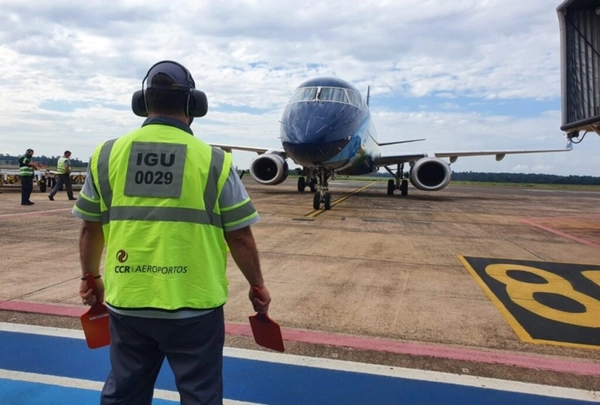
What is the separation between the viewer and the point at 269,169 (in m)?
19.3

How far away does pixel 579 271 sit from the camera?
6.28 metres

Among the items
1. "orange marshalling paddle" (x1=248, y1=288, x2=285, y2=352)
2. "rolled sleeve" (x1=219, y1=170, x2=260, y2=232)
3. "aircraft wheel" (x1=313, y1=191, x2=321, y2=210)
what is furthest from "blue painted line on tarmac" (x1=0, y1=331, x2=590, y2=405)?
"aircraft wheel" (x1=313, y1=191, x2=321, y2=210)

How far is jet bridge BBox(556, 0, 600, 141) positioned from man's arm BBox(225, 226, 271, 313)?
9.85m

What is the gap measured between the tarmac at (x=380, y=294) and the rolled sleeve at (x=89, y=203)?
1.89 metres

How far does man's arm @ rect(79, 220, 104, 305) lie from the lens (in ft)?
7.07

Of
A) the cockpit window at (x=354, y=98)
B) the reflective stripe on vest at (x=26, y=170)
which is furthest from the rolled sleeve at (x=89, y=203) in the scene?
the reflective stripe on vest at (x=26, y=170)

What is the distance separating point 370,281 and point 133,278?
3.99 m

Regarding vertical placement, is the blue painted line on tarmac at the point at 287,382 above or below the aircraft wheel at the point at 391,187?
below

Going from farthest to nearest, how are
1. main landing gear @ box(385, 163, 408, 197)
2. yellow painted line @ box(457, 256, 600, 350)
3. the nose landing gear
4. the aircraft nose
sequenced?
main landing gear @ box(385, 163, 408, 197)
the nose landing gear
the aircraft nose
yellow painted line @ box(457, 256, 600, 350)

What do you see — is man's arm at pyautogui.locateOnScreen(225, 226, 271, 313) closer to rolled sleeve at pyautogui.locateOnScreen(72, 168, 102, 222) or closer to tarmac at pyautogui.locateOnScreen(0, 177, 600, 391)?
rolled sleeve at pyautogui.locateOnScreen(72, 168, 102, 222)

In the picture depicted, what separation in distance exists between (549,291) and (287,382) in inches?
144

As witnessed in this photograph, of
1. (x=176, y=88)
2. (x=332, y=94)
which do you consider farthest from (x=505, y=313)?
(x=332, y=94)

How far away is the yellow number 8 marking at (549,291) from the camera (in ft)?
14.3

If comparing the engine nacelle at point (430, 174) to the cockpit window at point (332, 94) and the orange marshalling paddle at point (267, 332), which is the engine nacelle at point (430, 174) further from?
the orange marshalling paddle at point (267, 332)
